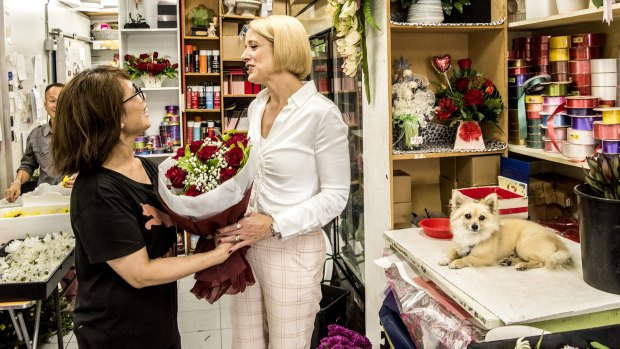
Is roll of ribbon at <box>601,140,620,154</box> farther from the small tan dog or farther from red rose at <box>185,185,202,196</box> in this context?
red rose at <box>185,185,202,196</box>

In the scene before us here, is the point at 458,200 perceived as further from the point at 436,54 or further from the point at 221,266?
the point at 436,54

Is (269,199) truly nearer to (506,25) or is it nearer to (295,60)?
(295,60)

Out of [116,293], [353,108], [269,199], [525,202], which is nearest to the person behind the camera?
[116,293]

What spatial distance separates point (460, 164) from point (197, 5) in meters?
4.10

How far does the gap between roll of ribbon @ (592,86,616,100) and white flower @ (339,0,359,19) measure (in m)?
1.07

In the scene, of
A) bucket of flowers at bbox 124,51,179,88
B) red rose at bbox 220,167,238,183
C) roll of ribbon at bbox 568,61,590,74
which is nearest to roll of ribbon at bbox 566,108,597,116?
roll of ribbon at bbox 568,61,590,74

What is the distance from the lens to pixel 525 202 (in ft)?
6.88

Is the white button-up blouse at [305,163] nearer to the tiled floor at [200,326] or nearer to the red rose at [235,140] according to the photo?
the red rose at [235,140]

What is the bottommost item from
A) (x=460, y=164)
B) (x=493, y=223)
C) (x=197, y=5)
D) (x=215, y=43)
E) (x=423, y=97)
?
(x=493, y=223)

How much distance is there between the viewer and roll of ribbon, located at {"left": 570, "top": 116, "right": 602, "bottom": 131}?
187cm

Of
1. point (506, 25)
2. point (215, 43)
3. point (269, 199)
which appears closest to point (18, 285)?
point (269, 199)

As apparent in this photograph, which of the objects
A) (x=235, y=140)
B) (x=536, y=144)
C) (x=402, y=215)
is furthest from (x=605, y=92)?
(x=235, y=140)

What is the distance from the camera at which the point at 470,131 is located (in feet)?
7.82

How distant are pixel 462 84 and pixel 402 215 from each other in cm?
69
